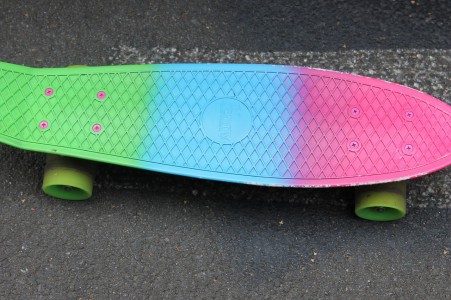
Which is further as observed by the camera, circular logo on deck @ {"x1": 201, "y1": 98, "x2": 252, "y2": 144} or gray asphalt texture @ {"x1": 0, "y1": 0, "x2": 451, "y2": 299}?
gray asphalt texture @ {"x1": 0, "y1": 0, "x2": 451, "y2": 299}

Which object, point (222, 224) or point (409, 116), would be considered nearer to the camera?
point (409, 116)

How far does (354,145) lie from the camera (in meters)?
2.05

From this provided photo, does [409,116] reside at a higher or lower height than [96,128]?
higher

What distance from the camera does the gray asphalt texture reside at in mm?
2186

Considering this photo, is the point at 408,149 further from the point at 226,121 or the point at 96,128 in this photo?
the point at 96,128

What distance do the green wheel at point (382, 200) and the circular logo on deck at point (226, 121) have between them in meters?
0.45

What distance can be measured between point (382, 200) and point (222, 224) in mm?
563

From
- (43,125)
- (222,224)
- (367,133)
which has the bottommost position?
(222,224)

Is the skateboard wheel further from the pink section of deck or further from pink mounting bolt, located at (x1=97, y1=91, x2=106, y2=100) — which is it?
the pink section of deck

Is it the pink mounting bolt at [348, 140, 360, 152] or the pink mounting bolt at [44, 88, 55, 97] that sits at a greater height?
the pink mounting bolt at [44, 88, 55, 97]

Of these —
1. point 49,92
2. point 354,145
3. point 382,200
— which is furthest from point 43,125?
point 382,200

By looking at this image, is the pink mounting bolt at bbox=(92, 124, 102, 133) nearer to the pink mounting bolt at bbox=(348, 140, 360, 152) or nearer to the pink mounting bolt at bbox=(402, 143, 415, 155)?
the pink mounting bolt at bbox=(348, 140, 360, 152)

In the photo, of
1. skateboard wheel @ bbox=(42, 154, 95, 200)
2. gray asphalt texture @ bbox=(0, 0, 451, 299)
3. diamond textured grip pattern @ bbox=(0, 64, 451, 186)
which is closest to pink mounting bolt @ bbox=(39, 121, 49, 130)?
diamond textured grip pattern @ bbox=(0, 64, 451, 186)

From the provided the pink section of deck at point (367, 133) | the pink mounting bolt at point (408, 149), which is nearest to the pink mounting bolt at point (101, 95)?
the pink section of deck at point (367, 133)
